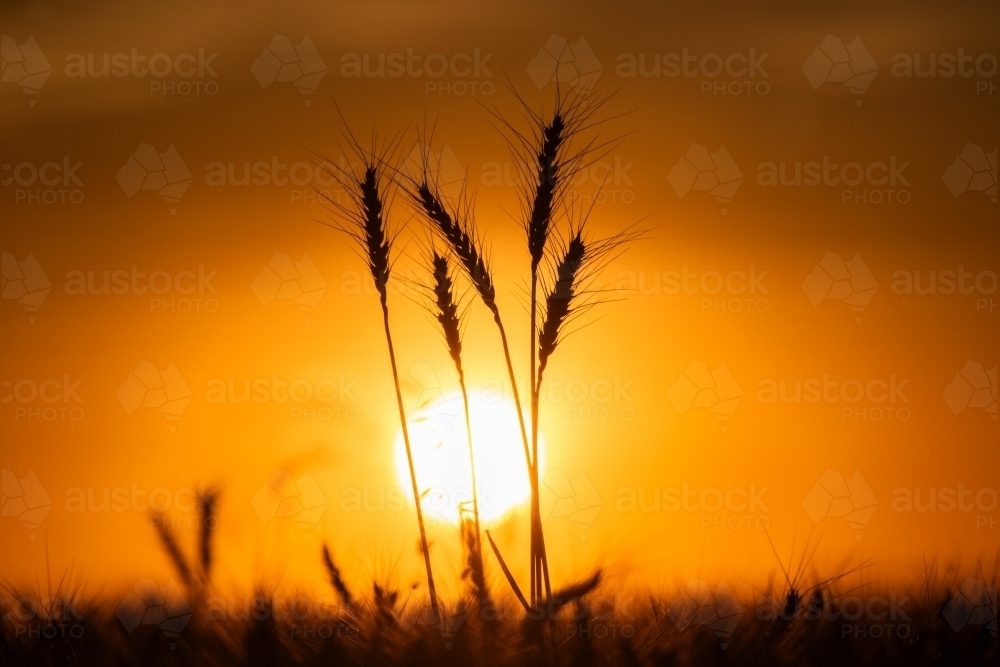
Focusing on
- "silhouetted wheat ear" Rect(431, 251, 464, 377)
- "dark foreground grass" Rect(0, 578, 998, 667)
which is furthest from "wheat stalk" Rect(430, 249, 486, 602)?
"dark foreground grass" Rect(0, 578, 998, 667)

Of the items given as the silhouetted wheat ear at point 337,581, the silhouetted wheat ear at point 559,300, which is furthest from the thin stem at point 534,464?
the silhouetted wheat ear at point 337,581

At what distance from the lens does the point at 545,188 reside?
2.91 metres

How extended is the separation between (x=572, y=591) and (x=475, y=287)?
106 cm

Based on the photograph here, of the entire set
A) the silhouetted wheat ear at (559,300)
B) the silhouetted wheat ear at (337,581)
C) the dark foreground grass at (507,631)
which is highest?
the silhouetted wheat ear at (559,300)

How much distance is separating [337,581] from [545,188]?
155 centimetres

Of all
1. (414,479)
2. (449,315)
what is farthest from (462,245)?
(414,479)

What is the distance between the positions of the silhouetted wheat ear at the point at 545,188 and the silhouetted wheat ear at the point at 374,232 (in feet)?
2.10

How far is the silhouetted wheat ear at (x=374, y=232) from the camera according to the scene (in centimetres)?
322

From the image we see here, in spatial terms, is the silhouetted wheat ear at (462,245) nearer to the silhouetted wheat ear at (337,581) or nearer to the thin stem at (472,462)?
the thin stem at (472,462)

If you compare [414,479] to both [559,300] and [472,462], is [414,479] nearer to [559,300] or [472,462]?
[472,462]

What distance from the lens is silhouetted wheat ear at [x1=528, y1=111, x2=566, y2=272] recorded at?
2838 millimetres

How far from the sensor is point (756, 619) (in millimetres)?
3145

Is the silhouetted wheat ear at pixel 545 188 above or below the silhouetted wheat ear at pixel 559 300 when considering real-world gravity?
above

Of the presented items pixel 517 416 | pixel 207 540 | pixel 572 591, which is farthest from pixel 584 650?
pixel 207 540
